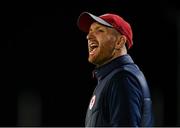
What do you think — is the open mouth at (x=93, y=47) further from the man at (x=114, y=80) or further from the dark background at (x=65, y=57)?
the dark background at (x=65, y=57)

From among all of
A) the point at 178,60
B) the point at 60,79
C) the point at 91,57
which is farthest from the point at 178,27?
the point at 91,57

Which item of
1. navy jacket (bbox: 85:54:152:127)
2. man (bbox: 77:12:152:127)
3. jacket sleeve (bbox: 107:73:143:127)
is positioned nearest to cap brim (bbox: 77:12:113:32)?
man (bbox: 77:12:152:127)

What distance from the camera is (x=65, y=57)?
9266 millimetres

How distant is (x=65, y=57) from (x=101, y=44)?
6103mm

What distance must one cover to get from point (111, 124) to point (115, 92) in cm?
15

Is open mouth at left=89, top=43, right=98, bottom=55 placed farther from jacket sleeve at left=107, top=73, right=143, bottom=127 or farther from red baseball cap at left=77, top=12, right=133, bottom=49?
jacket sleeve at left=107, top=73, right=143, bottom=127

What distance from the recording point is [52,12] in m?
9.27

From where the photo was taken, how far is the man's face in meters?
3.16

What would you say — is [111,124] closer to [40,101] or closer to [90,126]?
[90,126]

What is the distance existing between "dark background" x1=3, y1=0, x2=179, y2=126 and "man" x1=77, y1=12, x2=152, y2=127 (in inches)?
204

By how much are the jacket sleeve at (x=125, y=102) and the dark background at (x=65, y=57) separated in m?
5.46

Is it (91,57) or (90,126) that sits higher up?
(91,57)

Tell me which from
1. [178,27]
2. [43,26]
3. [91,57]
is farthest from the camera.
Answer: [43,26]

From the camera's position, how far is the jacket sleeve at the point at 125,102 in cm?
283
